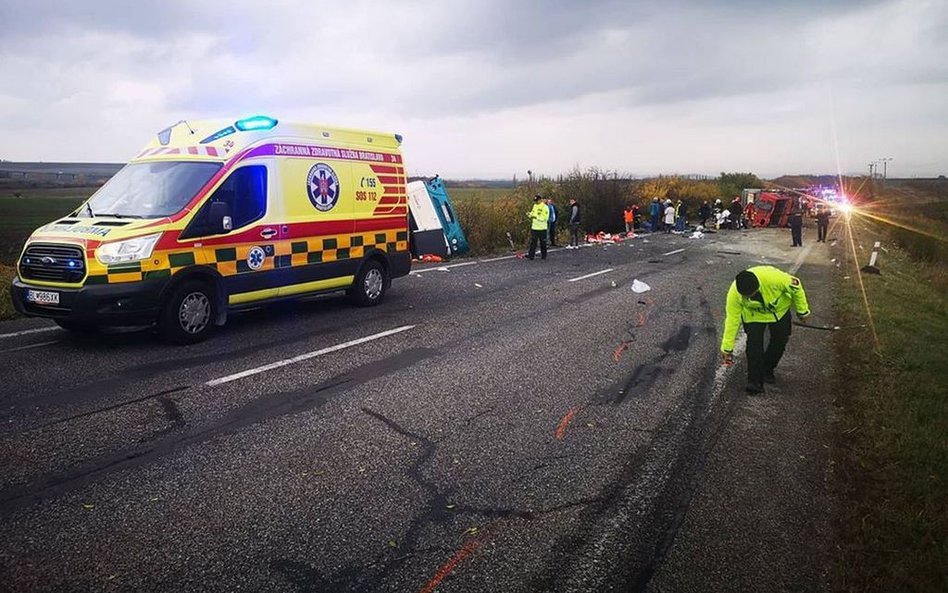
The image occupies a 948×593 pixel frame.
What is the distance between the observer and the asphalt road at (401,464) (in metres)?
3.00

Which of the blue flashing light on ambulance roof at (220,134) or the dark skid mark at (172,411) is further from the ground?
the blue flashing light on ambulance roof at (220,134)

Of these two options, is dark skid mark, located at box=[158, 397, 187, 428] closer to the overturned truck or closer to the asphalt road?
the asphalt road

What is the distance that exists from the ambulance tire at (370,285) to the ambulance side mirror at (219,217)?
2.47m

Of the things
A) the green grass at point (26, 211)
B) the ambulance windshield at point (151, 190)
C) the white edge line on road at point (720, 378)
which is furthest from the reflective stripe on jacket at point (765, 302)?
the green grass at point (26, 211)

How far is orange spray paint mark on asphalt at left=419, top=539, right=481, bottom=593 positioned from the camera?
9.28ft

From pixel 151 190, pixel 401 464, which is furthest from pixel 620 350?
pixel 151 190

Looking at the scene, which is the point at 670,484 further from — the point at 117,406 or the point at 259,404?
the point at 117,406

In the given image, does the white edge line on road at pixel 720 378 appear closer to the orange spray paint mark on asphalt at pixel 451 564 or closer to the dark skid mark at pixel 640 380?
the dark skid mark at pixel 640 380

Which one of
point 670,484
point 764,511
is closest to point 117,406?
point 670,484

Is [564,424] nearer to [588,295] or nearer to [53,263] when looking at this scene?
[53,263]

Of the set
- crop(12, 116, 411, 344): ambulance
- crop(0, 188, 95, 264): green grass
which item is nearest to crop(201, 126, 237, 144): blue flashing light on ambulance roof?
crop(12, 116, 411, 344): ambulance

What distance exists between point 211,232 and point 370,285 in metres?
2.98

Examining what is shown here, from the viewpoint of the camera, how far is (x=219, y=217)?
692 cm

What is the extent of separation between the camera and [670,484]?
3947 millimetres
